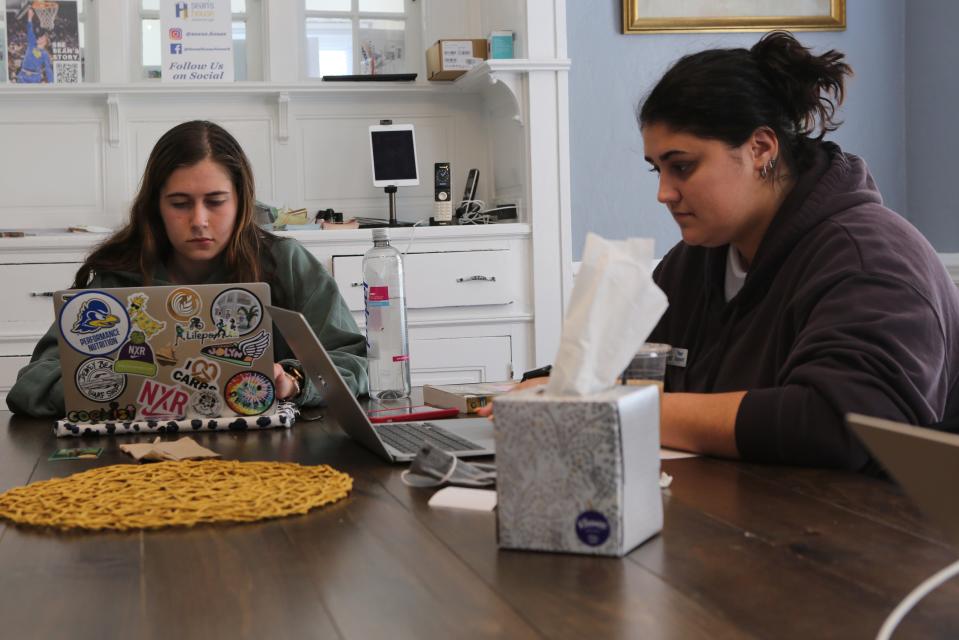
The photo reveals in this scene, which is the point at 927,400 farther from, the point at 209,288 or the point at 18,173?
the point at 18,173

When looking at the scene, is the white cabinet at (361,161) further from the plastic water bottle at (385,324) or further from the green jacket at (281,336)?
the plastic water bottle at (385,324)

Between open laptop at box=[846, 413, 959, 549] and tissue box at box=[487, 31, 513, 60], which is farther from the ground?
tissue box at box=[487, 31, 513, 60]

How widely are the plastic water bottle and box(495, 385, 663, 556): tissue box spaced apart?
35.0 inches

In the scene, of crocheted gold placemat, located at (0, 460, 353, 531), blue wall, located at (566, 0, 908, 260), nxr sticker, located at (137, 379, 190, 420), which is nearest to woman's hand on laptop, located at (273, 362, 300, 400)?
nxr sticker, located at (137, 379, 190, 420)

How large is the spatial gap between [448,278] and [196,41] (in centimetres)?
119

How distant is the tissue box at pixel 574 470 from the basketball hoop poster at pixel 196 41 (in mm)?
3138

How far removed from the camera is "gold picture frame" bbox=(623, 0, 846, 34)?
3.66 metres

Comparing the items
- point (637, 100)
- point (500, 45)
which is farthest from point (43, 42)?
point (637, 100)

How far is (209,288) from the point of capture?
1461 millimetres

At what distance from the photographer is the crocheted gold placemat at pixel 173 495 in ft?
3.13

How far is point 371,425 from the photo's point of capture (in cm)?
118

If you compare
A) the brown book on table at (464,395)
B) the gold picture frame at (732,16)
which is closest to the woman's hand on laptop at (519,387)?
the brown book on table at (464,395)

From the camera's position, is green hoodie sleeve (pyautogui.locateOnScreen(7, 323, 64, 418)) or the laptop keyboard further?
green hoodie sleeve (pyautogui.locateOnScreen(7, 323, 64, 418))

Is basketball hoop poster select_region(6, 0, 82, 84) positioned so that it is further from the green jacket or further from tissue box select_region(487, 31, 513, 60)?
the green jacket
